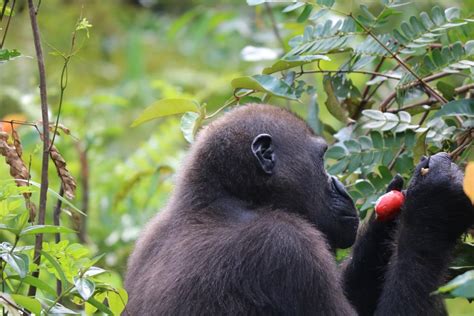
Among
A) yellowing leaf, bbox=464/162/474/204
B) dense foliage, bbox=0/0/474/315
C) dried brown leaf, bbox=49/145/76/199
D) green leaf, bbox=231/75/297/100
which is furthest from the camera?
green leaf, bbox=231/75/297/100

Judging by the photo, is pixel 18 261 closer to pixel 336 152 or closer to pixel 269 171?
pixel 269 171

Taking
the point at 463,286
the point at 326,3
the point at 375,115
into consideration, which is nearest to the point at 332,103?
the point at 375,115

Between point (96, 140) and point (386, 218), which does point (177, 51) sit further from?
point (386, 218)

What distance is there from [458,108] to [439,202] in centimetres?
32

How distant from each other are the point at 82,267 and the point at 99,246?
3381mm

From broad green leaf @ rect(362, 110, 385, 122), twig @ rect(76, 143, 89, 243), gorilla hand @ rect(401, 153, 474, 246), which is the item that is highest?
broad green leaf @ rect(362, 110, 385, 122)

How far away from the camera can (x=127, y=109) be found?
939cm

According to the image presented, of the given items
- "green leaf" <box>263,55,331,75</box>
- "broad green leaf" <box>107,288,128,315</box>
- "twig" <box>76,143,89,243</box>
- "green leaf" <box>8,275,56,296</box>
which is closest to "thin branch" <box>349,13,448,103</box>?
"green leaf" <box>263,55,331,75</box>

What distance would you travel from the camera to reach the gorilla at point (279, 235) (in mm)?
3053

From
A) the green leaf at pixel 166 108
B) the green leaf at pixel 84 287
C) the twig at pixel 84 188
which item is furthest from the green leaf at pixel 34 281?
the twig at pixel 84 188

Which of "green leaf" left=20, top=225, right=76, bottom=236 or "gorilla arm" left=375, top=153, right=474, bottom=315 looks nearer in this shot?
"green leaf" left=20, top=225, right=76, bottom=236

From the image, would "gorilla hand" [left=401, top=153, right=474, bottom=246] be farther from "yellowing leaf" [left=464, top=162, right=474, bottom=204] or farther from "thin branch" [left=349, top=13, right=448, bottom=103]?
"yellowing leaf" [left=464, top=162, right=474, bottom=204]

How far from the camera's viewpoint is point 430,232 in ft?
10.0

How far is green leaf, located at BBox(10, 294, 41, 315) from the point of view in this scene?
2.47m
